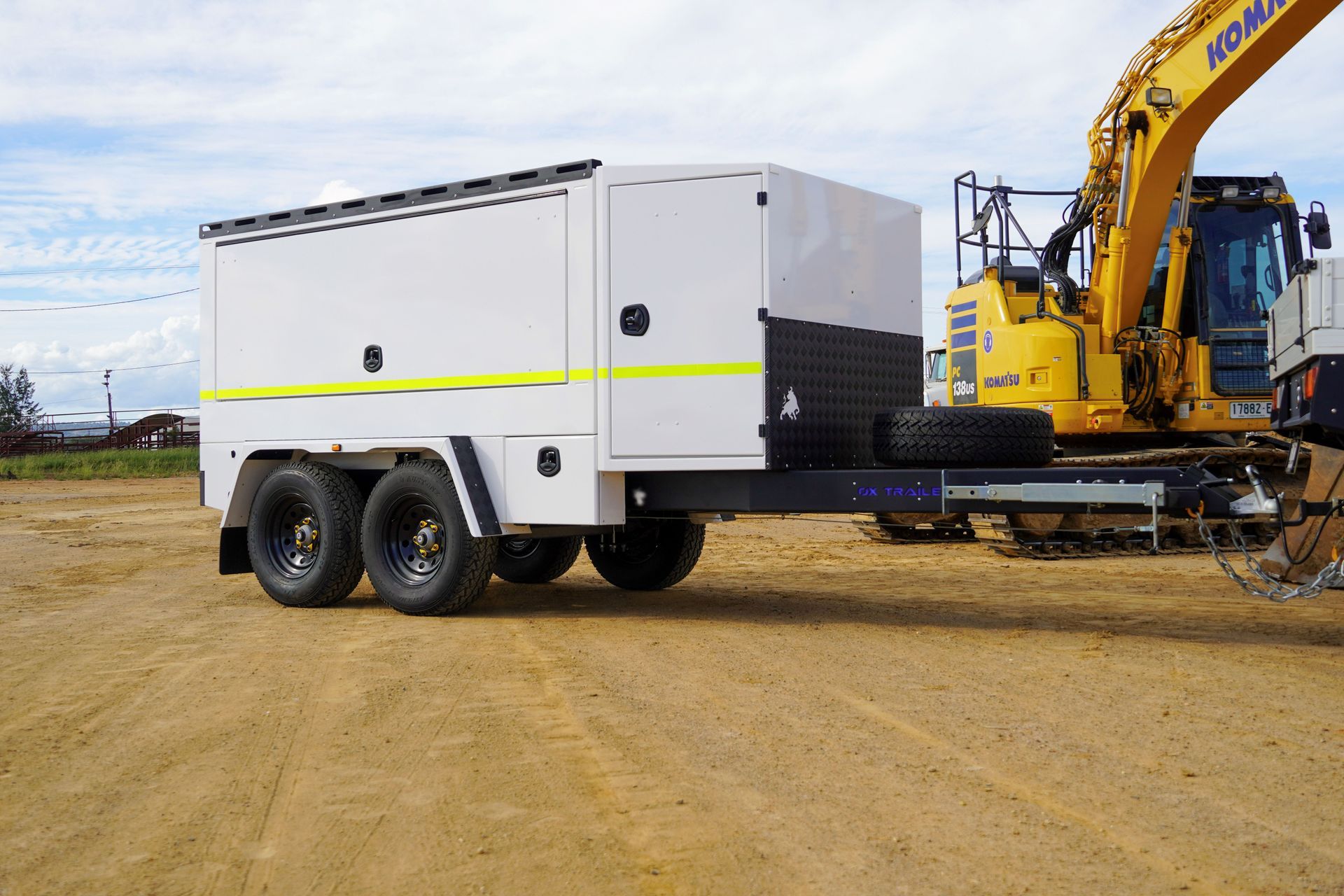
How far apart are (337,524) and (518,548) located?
2147 mm

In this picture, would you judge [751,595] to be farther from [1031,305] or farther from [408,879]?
[408,879]

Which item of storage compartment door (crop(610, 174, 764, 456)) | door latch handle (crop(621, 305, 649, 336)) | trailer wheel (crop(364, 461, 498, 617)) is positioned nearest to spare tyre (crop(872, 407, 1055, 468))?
storage compartment door (crop(610, 174, 764, 456))

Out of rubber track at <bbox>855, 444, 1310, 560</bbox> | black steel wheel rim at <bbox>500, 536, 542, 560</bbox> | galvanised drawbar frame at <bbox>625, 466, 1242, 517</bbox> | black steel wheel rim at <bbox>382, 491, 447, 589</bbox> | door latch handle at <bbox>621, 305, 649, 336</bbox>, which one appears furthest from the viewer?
rubber track at <bbox>855, 444, 1310, 560</bbox>

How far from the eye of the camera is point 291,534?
10.4 m

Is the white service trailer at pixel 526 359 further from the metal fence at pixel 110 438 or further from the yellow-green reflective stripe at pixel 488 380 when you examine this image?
the metal fence at pixel 110 438

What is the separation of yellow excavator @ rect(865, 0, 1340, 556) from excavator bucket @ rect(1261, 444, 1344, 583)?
250cm

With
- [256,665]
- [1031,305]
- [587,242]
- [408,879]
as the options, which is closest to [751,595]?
[587,242]

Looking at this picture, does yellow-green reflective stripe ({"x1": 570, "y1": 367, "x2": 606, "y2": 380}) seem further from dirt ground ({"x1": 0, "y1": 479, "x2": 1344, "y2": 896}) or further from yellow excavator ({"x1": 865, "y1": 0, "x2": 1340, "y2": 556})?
yellow excavator ({"x1": 865, "y1": 0, "x2": 1340, "y2": 556})

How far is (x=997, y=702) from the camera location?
6.09 metres

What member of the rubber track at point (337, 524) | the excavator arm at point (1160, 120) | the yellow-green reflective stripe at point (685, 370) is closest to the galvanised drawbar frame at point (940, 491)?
the yellow-green reflective stripe at point (685, 370)

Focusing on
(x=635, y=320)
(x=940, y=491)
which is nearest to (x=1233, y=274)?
(x=940, y=491)

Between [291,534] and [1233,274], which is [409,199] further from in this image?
[1233,274]

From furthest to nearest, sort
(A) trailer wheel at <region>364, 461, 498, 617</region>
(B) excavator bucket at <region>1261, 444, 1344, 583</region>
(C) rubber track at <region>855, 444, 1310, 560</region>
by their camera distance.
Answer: (C) rubber track at <region>855, 444, 1310, 560</region>, (A) trailer wheel at <region>364, 461, 498, 617</region>, (B) excavator bucket at <region>1261, 444, 1344, 583</region>

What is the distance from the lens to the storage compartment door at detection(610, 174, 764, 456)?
8.24 metres
